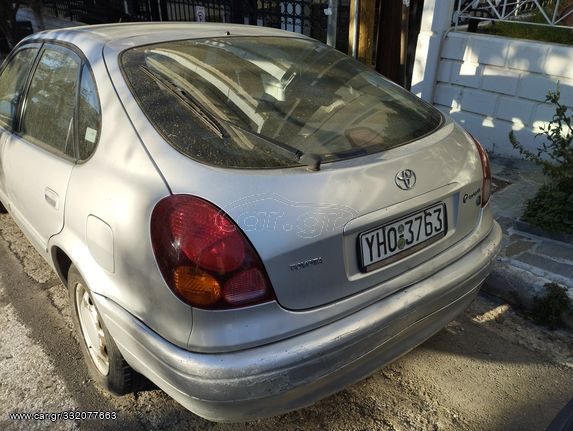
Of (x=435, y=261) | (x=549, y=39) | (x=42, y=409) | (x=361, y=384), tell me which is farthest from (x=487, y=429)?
(x=549, y=39)

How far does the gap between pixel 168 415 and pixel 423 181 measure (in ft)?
5.04

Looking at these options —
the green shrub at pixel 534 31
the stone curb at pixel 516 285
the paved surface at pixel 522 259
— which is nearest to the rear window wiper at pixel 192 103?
the stone curb at pixel 516 285

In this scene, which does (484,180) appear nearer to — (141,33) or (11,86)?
(141,33)

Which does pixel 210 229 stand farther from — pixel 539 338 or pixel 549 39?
pixel 549 39

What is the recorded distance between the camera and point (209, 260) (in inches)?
61.2

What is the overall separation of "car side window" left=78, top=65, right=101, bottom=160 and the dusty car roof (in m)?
0.20

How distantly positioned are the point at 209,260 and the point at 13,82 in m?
2.29

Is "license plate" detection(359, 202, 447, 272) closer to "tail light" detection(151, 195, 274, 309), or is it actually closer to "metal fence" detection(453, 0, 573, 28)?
"tail light" detection(151, 195, 274, 309)

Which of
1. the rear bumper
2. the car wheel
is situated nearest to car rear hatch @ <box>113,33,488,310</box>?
the rear bumper

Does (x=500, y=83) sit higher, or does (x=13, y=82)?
(x=13, y=82)

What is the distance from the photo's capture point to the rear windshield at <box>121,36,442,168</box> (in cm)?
179

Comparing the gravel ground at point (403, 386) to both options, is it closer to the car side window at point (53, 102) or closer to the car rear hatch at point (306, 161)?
the car rear hatch at point (306, 161)

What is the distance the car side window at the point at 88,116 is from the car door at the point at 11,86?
0.86 meters

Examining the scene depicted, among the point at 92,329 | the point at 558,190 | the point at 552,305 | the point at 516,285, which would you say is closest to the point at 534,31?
the point at 558,190
